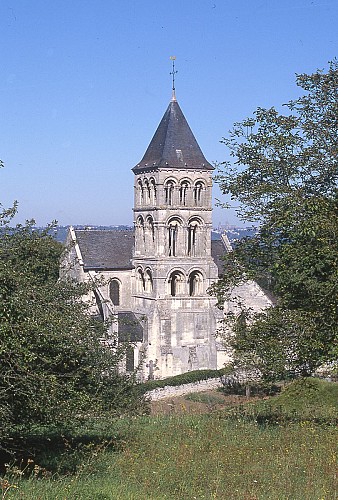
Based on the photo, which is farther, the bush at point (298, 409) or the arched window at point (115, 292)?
the arched window at point (115, 292)

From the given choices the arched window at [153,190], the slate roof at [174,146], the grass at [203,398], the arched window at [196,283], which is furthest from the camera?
the arched window at [196,283]

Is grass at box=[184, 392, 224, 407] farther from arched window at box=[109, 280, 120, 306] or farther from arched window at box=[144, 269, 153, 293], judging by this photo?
arched window at box=[109, 280, 120, 306]

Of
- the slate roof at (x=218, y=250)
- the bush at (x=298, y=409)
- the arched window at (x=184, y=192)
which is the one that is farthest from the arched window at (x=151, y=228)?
the bush at (x=298, y=409)

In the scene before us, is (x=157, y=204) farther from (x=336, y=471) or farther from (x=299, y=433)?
(x=336, y=471)

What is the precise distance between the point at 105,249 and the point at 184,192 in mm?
6792

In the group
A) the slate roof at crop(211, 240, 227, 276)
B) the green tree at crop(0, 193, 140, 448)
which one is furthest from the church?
the green tree at crop(0, 193, 140, 448)

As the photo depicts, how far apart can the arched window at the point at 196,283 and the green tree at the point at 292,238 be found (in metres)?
29.8

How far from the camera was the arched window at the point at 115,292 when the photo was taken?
50125 mm

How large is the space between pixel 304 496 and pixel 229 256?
9101 mm

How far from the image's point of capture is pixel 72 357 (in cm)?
1174

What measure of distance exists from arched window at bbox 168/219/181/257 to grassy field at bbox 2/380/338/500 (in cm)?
3346

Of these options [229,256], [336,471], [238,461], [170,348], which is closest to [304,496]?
[336,471]

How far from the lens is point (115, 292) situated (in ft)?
165

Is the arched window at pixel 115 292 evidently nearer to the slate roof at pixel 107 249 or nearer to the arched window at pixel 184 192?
the slate roof at pixel 107 249
